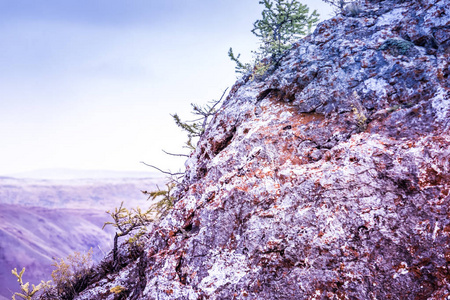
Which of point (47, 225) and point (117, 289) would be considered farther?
point (47, 225)

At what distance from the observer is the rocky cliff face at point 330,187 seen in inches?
110

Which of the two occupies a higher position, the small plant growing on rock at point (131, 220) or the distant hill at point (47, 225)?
the small plant growing on rock at point (131, 220)

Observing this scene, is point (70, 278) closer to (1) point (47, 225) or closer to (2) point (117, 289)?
(2) point (117, 289)

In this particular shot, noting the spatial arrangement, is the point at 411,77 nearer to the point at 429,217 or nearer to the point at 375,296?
the point at 429,217

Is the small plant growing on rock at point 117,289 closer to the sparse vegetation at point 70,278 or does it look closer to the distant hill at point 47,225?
the sparse vegetation at point 70,278

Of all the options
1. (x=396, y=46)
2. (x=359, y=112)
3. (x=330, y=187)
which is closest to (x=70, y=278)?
(x=330, y=187)

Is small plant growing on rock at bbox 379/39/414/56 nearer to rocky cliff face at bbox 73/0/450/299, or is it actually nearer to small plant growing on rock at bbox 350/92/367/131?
rocky cliff face at bbox 73/0/450/299

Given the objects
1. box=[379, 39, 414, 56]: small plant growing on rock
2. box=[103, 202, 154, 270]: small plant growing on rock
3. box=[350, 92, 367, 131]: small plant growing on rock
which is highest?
box=[379, 39, 414, 56]: small plant growing on rock

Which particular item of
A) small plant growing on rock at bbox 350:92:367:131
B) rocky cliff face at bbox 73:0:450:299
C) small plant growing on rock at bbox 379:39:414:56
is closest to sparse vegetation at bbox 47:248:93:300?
rocky cliff face at bbox 73:0:450:299

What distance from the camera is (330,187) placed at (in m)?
3.43

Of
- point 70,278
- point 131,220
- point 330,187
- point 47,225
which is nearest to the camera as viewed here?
point 330,187

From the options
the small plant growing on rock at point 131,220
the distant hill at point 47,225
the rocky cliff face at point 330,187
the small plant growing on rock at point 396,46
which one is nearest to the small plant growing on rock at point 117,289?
the rocky cliff face at point 330,187

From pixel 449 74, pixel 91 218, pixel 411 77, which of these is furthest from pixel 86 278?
pixel 91 218

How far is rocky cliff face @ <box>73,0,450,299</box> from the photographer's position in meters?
2.79
